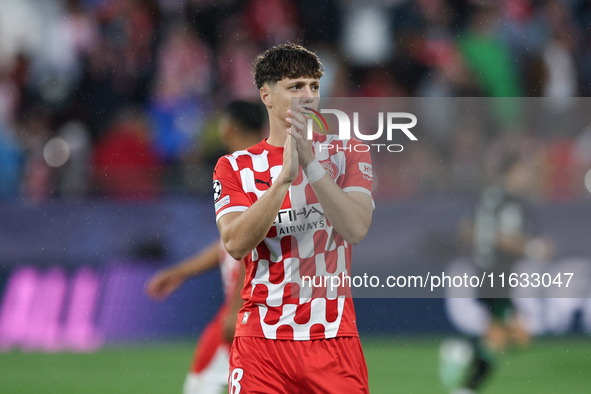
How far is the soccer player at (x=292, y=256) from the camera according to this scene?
3133mm

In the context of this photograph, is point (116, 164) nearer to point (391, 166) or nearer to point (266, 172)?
point (391, 166)

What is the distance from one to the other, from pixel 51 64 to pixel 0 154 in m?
1.84

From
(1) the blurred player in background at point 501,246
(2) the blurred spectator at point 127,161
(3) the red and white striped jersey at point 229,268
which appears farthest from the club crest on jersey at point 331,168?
(2) the blurred spectator at point 127,161

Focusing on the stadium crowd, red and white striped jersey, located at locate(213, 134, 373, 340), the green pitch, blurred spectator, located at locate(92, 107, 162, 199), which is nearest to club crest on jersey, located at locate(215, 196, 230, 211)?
red and white striped jersey, located at locate(213, 134, 373, 340)

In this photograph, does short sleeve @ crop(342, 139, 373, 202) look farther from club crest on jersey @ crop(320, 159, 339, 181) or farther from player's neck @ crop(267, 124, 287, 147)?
player's neck @ crop(267, 124, 287, 147)

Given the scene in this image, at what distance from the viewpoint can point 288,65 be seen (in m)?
3.21

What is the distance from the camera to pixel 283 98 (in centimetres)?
322

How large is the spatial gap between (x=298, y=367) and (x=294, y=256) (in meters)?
0.37

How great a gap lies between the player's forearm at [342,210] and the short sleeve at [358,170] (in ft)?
0.40

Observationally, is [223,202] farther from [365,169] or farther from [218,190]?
[365,169]

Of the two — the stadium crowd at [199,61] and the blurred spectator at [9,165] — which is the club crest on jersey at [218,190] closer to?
the stadium crowd at [199,61]

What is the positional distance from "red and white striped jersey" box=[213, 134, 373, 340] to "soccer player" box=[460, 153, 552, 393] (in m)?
1.94

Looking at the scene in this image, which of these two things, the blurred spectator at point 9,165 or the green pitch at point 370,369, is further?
the blurred spectator at point 9,165

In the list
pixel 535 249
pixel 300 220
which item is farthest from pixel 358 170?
pixel 535 249
